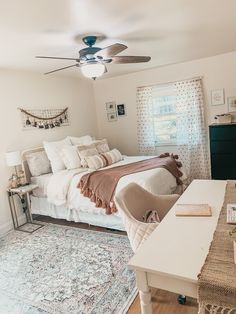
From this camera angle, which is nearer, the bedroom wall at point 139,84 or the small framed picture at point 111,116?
the bedroom wall at point 139,84

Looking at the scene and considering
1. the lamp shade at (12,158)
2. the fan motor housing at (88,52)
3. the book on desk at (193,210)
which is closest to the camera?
the book on desk at (193,210)

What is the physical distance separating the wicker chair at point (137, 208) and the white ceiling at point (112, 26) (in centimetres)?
147

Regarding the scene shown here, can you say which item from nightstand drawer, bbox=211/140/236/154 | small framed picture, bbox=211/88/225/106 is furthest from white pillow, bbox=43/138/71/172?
small framed picture, bbox=211/88/225/106

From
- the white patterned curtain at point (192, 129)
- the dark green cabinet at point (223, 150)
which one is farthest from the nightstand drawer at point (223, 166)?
the white patterned curtain at point (192, 129)

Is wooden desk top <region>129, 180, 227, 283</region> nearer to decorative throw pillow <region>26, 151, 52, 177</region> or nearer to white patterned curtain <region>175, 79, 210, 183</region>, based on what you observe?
decorative throw pillow <region>26, 151, 52, 177</region>

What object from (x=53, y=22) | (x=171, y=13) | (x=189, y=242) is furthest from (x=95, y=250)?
(x=171, y=13)

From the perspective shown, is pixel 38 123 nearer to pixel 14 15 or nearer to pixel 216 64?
pixel 14 15

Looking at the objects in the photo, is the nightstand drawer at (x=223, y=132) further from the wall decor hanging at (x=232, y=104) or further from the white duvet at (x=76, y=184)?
the white duvet at (x=76, y=184)

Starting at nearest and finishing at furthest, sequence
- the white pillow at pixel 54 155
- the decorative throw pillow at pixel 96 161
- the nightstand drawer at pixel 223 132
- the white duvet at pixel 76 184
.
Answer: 1. the white duvet at pixel 76 184
2. the decorative throw pillow at pixel 96 161
3. the white pillow at pixel 54 155
4. the nightstand drawer at pixel 223 132

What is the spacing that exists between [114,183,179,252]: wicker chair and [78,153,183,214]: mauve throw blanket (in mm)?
885

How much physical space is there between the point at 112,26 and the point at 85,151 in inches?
75.1

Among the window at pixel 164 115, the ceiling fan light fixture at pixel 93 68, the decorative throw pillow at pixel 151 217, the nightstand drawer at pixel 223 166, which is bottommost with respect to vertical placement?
the nightstand drawer at pixel 223 166

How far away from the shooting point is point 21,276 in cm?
238

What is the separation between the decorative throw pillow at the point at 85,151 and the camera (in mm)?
3727
